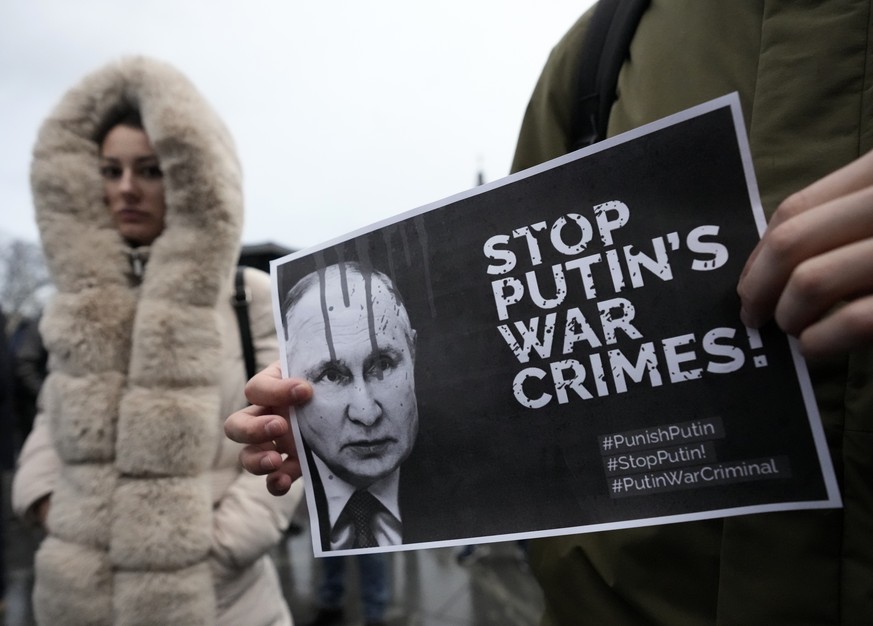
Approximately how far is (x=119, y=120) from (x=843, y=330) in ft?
6.74

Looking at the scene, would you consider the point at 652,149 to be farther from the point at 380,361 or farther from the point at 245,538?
the point at 245,538

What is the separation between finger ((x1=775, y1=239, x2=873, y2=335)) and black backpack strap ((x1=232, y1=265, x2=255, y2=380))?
4.93 feet

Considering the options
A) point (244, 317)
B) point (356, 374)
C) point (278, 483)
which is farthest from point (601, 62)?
point (244, 317)

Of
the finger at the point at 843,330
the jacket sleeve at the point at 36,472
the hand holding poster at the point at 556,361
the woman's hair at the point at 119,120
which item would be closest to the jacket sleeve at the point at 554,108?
the hand holding poster at the point at 556,361

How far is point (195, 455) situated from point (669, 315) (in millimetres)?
1308

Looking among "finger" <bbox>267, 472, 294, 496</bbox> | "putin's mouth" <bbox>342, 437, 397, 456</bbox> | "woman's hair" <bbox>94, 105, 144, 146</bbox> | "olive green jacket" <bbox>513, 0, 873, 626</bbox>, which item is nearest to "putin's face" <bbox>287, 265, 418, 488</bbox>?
"putin's mouth" <bbox>342, 437, 397, 456</bbox>

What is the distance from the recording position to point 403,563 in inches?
166

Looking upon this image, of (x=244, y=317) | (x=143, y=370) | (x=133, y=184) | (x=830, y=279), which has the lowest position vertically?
(x=830, y=279)

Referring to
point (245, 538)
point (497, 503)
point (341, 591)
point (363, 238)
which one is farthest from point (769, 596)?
point (341, 591)

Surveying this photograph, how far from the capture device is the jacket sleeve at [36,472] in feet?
5.37

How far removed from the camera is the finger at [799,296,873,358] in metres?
0.46

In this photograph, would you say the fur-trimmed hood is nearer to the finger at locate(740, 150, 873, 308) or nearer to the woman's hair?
the woman's hair

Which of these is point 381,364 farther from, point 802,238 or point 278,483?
point 802,238

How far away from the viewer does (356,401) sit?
0.77 meters
